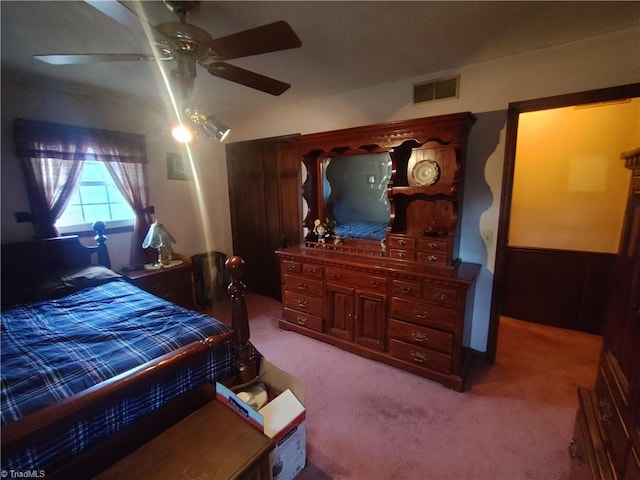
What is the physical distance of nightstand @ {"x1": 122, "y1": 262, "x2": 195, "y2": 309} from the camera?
272cm

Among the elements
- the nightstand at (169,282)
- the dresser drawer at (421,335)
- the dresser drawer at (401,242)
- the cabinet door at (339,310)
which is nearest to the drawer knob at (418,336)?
A: the dresser drawer at (421,335)

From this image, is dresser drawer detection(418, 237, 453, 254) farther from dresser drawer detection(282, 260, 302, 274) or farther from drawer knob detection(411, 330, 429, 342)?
dresser drawer detection(282, 260, 302, 274)

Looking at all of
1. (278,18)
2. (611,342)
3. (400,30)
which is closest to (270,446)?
(611,342)

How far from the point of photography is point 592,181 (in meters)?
2.69

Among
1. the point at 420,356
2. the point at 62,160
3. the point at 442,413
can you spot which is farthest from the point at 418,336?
the point at 62,160

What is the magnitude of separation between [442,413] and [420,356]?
40 centimetres

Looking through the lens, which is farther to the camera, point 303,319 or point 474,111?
point 303,319

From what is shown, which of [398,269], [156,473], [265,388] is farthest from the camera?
[398,269]

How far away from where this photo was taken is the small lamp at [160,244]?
2873 mm

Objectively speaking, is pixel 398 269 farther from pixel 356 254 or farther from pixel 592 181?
pixel 592 181

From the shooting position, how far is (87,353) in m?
1.31

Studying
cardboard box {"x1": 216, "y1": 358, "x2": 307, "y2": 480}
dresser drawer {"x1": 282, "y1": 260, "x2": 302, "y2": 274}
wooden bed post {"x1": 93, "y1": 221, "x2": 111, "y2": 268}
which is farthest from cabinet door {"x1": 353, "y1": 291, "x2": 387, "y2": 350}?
wooden bed post {"x1": 93, "y1": 221, "x2": 111, "y2": 268}

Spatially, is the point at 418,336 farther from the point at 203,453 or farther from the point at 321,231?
the point at 203,453

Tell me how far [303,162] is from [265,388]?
2048 mm
